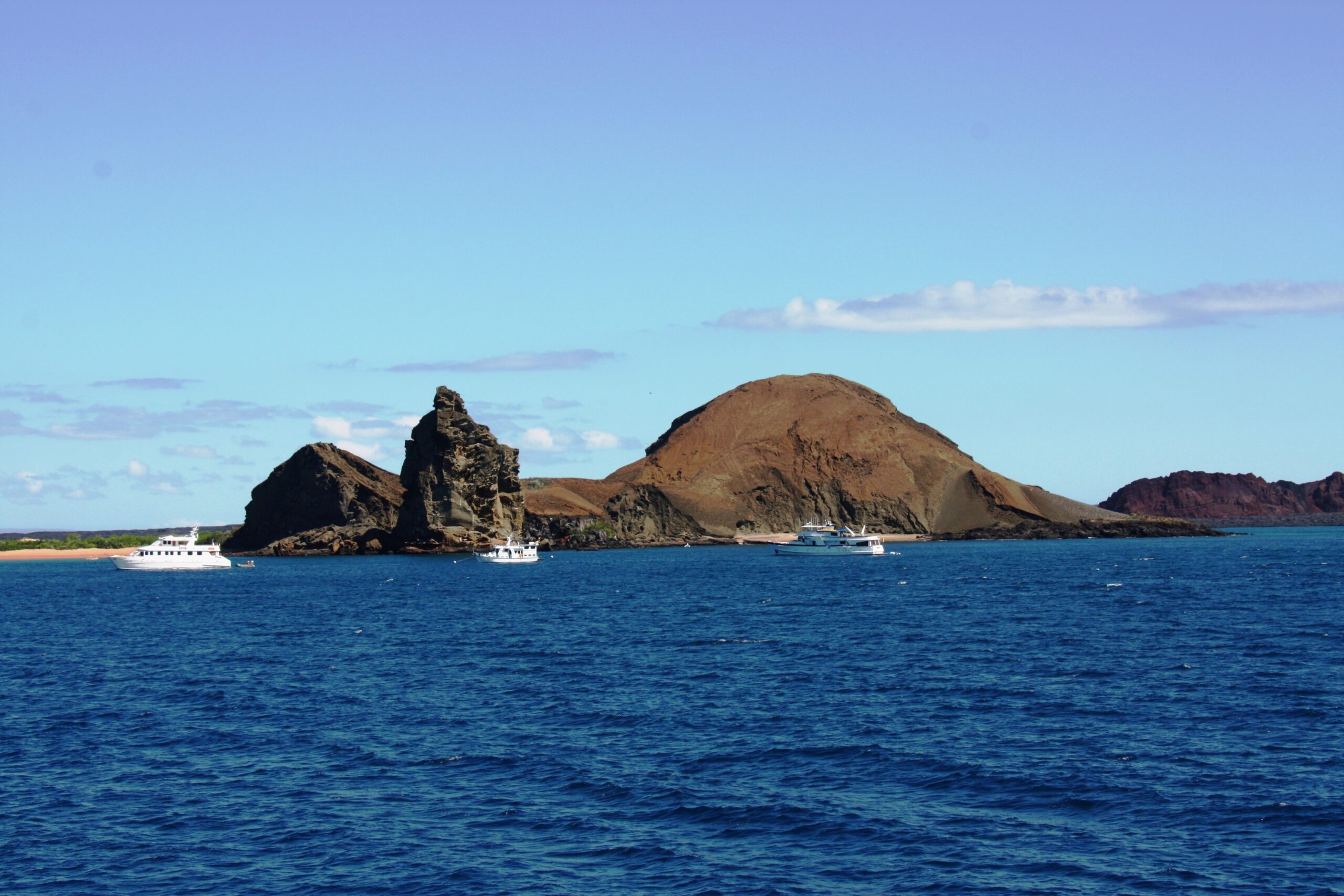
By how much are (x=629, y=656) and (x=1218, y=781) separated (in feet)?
110

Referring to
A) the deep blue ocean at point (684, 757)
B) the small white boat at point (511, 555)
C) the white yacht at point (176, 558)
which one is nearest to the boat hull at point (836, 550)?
the small white boat at point (511, 555)

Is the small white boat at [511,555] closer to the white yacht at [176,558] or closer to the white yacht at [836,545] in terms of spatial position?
the white yacht at [176,558]

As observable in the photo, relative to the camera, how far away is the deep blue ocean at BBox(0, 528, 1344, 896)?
26656 millimetres

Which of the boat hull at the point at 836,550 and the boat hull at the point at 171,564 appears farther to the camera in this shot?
the boat hull at the point at 836,550

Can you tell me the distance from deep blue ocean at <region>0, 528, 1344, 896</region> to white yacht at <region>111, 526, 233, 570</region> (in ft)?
306

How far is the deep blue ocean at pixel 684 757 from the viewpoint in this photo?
26.7m

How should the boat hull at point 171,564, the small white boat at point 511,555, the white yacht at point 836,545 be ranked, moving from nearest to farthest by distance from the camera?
1. the boat hull at point 171,564
2. the small white boat at point 511,555
3. the white yacht at point 836,545

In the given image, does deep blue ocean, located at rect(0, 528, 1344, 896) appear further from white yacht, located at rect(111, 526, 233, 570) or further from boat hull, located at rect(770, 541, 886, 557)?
boat hull, located at rect(770, 541, 886, 557)

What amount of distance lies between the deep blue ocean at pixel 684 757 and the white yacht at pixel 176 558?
93158 mm

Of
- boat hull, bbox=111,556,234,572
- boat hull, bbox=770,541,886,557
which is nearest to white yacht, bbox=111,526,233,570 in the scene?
boat hull, bbox=111,556,234,572

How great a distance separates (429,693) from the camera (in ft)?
163

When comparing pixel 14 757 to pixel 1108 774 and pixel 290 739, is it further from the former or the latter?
pixel 1108 774

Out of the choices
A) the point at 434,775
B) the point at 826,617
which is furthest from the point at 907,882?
the point at 826,617

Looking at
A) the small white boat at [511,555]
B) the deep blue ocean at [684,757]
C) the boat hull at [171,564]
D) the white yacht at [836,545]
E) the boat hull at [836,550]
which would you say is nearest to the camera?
the deep blue ocean at [684,757]
